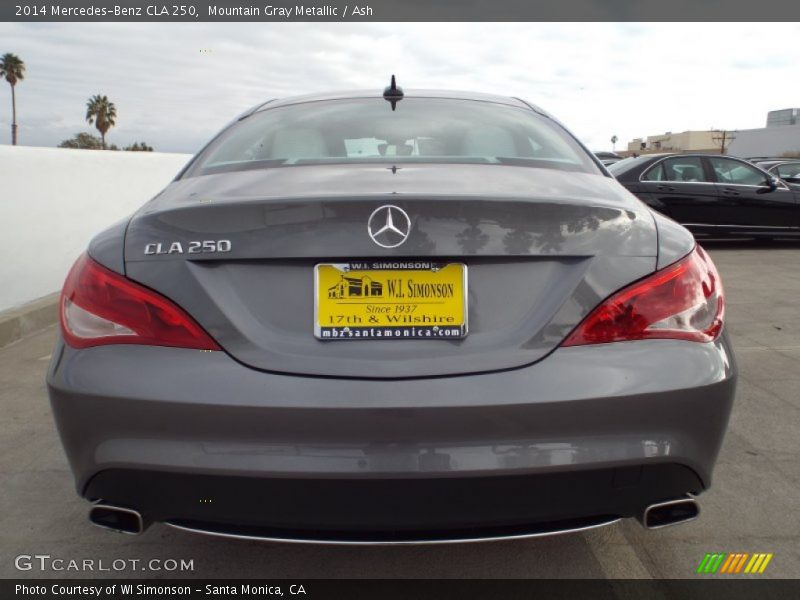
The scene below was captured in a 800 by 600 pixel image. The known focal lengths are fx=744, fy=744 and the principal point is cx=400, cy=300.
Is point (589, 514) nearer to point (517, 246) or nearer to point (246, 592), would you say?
point (517, 246)

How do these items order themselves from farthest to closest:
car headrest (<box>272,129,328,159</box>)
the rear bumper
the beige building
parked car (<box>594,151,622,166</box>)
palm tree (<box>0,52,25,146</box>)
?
the beige building < palm tree (<box>0,52,25,146</box>) < parked car (<box>594,151,622,166</box>) < car headrest (<box>272,129,328,159</box>) < the rear bumper

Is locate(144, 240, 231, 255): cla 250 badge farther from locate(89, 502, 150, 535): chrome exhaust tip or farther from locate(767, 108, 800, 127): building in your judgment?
locate(767, 108, 800, 127): building

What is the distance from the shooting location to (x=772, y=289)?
7.52 metres

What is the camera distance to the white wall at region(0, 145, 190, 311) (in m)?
5.94

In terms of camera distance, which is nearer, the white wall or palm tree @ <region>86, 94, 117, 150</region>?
the white wall

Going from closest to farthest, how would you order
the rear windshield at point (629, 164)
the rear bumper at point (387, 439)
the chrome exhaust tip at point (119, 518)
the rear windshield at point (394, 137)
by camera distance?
the rear bumper at point (387, 439) < the chrome exhaust tip at point (119, 518) < the rear windshield at point (394, 137) < the rear windshield at point (629, 164)

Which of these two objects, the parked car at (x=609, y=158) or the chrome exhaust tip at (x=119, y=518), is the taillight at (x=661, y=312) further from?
the parked car at (x=609, y=158)

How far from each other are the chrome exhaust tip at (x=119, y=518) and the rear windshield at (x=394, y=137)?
42.8 inches

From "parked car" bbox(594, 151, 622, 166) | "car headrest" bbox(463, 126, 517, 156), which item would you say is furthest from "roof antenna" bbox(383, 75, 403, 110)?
"parked car" bbox(594, 151, 622, 166)

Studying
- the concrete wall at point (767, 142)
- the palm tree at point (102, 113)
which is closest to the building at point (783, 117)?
the concrete wall at point (767, 142)

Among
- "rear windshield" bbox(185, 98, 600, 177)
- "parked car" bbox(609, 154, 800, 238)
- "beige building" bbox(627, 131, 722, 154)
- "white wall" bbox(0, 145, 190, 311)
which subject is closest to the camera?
"rear windshield" bbox(185, 98, 600, 177)

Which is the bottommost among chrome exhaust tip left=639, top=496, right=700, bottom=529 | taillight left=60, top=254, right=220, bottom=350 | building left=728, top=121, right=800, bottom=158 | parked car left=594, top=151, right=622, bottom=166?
chrome exhaust tip left=639, top=496, right=700, bottom=529

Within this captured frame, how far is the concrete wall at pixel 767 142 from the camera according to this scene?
250 feet

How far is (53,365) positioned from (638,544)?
1901mm
